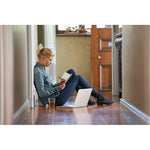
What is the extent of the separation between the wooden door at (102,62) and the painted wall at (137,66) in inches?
98.4

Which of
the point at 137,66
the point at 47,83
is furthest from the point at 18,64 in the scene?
the point at 47,83

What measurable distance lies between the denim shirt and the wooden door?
210 cm

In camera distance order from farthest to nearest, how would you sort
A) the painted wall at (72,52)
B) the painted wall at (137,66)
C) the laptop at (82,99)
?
the painted wall at (72,52), the laptop at (82,99), the painted wall at (137,66)

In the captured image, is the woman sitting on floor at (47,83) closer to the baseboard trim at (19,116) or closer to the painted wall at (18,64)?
the painted wall at (18,64)

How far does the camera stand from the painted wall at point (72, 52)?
573cm

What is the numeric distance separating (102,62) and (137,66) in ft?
10.5

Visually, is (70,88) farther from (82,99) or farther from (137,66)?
(137,66)

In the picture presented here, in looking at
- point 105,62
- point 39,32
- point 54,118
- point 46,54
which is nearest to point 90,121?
point 54,118

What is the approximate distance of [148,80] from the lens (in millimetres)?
1957

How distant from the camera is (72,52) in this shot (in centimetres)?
574

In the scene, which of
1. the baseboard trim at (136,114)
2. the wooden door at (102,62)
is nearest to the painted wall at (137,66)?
the baseboard trim at (136,114)
